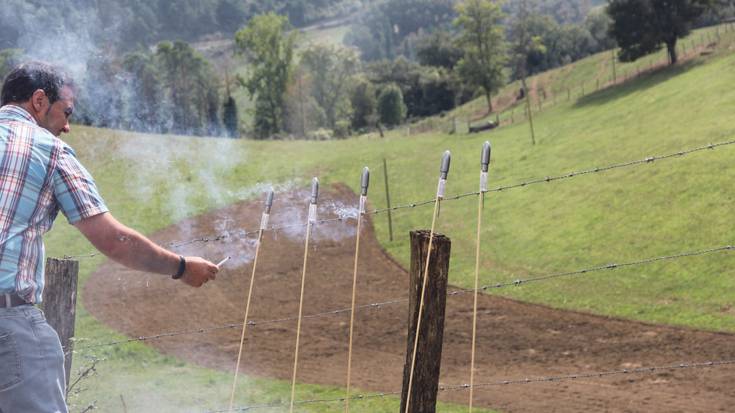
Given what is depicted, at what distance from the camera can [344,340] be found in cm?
1875

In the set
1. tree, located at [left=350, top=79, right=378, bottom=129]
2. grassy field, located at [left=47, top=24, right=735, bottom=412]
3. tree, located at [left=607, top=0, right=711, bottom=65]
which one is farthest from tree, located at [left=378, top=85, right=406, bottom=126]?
grassy field, located at [left=47, top=24, right=735, bottom=412]

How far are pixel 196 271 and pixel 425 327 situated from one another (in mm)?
2227

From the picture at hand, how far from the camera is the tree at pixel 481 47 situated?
6575 cm

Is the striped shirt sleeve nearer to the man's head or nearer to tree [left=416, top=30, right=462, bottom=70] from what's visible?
the man's head

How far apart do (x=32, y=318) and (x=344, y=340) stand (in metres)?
14.9

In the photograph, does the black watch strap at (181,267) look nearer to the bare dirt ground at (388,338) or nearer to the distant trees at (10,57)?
the distant trees at (10,57)

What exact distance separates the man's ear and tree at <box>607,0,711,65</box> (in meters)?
50.1

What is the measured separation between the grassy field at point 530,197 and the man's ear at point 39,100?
25.3 ft

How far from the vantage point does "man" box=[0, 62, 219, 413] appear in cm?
401

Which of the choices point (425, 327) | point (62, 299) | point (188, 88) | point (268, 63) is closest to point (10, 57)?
point (62, 299)

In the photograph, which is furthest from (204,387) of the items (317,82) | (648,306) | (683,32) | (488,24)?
(317,82)

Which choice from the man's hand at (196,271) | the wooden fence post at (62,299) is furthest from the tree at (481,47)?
the man's hand at (196,271)

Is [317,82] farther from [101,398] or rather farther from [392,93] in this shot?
[101,398]

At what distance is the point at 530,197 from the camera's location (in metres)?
29.8
